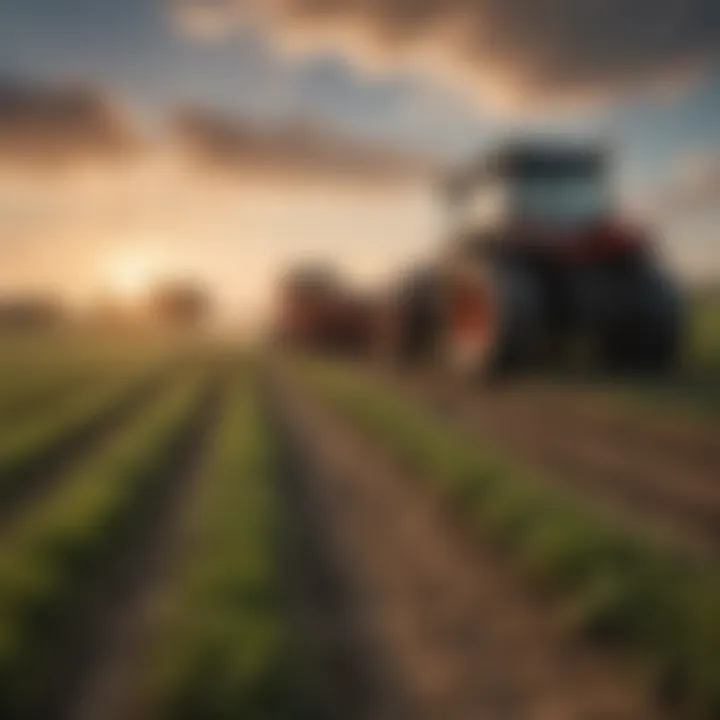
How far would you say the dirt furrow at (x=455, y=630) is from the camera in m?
2.38

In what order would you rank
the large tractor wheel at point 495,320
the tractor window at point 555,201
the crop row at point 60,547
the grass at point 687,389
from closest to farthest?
the crop row at point 60,547, the grass at point 687,389, the tractor window at point 555,201, the large tractor wheel at point 495,320

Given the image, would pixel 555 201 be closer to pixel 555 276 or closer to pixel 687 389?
pixel 555 276

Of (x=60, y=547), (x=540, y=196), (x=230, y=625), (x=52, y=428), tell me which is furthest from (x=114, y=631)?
(x=540, y=196)

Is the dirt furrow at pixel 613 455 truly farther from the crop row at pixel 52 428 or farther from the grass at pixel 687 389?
the crop row at pixel 52 428

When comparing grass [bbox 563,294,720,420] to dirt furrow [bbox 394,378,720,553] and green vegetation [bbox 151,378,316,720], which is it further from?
green vegetation [bbox 151,378,316,720]

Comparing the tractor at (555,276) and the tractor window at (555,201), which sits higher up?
the tractor window at (555,201)

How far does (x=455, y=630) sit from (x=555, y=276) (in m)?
3.57

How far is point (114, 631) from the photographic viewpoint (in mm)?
2869

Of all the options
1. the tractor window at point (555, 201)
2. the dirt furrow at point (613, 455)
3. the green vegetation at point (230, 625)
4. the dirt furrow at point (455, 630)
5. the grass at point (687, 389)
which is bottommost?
the dirt furrow at point (455, 630)

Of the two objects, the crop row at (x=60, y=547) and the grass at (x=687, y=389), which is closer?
the crop row at (x=60, y=547)

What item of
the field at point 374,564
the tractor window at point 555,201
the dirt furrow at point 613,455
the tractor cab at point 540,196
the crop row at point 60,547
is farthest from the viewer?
the tractor window at point 555,201

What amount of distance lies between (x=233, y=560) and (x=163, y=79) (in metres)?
1.76

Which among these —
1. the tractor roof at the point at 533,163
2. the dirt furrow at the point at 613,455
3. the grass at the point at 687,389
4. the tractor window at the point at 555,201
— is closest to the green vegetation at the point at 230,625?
the dirt furrow at the point at 613,455

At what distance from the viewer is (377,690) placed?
2.47 metres
